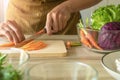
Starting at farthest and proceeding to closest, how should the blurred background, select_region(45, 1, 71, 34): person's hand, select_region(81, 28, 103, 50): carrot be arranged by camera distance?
the blurred background, select_region(45, 1, 71, 34): person's hand, select_region(81, 28, 103, 50): carrot

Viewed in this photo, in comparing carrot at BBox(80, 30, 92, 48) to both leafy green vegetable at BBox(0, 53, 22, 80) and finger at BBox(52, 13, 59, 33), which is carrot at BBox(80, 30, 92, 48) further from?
leafy green vegetable at BBox(0, 53, 22, 80)

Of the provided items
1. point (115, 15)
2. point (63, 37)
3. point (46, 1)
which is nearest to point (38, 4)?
point (46, 1)

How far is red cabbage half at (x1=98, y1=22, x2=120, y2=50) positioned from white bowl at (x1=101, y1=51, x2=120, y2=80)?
0.30 ft

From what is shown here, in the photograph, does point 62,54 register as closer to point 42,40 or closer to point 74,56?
point 74,56

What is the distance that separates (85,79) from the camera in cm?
57

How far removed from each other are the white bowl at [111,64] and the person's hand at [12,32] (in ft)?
1.05

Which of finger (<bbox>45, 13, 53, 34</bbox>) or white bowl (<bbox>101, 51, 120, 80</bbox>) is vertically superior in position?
finger (<bbox>45, 13, 53, 34</bbox>)

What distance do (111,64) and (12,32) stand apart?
376mm

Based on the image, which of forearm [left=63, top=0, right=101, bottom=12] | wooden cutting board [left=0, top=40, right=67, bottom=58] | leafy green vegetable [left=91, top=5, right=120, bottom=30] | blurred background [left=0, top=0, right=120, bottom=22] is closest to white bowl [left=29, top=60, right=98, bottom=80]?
wooden cutting board [left=0, top=40, right=67, bottom=58]

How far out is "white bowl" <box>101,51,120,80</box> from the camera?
60 centimetres

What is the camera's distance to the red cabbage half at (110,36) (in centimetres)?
80

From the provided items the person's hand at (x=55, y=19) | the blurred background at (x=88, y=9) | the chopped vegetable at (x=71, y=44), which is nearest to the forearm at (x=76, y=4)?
the person's hand at (x=55, y=19)

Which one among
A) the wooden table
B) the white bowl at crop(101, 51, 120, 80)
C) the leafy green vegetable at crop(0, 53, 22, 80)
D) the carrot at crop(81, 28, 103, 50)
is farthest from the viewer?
the carrot at crop(81, 28, 103, 50)

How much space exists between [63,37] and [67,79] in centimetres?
40
